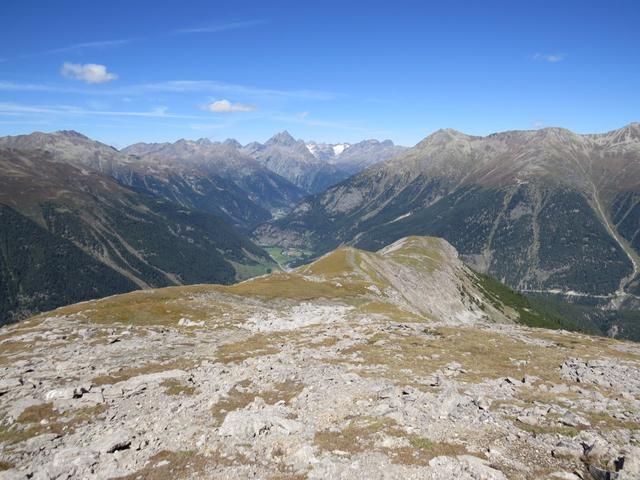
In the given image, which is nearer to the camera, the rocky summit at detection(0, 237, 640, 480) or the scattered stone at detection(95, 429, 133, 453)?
the rocky summit at detection(0, 237, 640, 480)

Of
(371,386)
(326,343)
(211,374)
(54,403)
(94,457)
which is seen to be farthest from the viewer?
(326,343)

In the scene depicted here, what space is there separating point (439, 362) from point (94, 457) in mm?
31749

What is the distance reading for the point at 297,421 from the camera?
2817 centimetres

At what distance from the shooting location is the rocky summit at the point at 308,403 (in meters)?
23.0

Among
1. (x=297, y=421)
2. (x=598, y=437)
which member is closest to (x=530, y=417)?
(x=598, y=437)

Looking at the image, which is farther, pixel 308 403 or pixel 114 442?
pixel 308 403

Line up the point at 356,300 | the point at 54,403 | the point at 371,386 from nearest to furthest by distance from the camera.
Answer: the point at 54,403, the point at 371,386, the point at 356,300

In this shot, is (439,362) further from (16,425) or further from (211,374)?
(16,425)

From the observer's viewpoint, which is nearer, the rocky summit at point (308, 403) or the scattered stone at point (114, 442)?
the rocky summit at point (308, 403)

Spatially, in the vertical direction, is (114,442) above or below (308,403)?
above

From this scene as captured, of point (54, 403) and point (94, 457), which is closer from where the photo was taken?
point (94, 457)

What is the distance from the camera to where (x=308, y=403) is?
3103cm

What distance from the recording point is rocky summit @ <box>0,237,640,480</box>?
75.6 feet

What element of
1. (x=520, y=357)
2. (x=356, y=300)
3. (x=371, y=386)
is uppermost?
(x=371, y=386)
